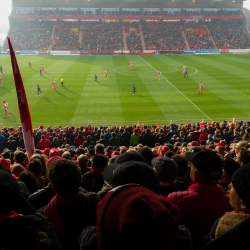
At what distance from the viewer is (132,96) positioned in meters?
27.3

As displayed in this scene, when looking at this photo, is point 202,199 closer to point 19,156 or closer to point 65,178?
point 65,178

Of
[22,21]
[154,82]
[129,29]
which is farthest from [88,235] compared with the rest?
[22,21]

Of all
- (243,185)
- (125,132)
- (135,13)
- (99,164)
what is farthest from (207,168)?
(135,13)

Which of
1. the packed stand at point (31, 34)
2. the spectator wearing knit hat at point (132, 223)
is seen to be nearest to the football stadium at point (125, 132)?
the spectator wearing knit hat at point (132, 223)

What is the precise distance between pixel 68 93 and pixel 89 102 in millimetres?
4756

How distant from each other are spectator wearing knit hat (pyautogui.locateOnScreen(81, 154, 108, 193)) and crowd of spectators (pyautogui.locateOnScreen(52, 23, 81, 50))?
7131 centimetres

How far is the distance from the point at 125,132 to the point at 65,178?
10926mm

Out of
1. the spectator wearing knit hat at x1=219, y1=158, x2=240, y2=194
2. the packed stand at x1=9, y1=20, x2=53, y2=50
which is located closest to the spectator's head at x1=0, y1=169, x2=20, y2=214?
the spectator wearing knit hat at x1=219, y1=158, x2=240, y2=194

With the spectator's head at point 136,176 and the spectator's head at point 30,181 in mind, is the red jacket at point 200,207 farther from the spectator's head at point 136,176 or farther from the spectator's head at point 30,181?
the spectator's head at point 30,181

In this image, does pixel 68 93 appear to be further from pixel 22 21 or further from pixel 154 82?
pixel 22 21

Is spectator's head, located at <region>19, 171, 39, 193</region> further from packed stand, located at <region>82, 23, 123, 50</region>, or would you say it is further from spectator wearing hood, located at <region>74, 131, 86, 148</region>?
packed stand, located at <region>82, 23, 123, 50</region>

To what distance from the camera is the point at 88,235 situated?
1958mm

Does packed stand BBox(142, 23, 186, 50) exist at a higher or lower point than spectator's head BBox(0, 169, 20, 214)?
higher

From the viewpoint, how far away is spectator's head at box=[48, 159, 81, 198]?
9.03 ft
